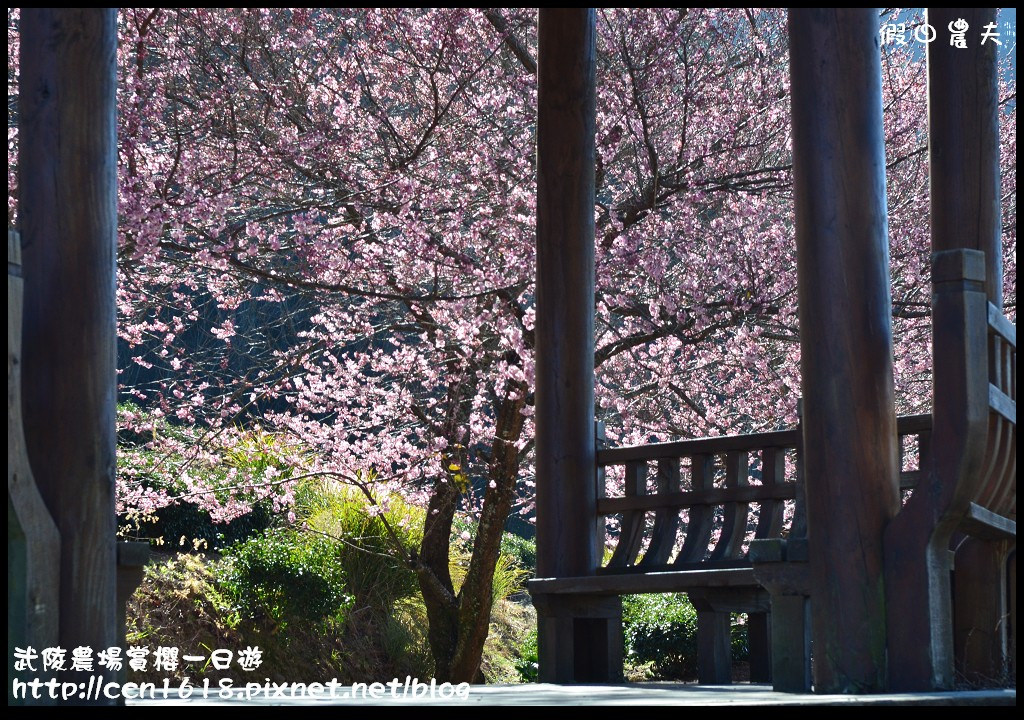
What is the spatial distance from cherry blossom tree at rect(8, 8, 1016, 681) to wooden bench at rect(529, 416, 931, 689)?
2.82 m

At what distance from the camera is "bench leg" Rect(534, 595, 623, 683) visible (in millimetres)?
4312

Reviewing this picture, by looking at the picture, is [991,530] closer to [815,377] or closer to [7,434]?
[815,377]

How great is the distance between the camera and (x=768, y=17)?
26.6ft

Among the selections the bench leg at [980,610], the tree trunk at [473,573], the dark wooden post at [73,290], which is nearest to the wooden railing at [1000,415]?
the bench leg at [980,610]

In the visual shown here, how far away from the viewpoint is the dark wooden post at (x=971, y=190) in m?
3.38

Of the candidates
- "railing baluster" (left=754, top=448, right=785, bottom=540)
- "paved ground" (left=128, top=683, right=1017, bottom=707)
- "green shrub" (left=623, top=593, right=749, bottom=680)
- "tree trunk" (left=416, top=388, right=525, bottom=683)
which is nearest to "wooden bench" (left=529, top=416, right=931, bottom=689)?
"railing baluster" (left=754, top=448, right=785, bottom=540)

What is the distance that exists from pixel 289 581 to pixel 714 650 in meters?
6.98

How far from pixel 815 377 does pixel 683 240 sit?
4.37m

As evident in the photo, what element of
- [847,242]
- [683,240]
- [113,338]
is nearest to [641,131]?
[683,240]

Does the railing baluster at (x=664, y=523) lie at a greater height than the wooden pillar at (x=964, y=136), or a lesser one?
lesser

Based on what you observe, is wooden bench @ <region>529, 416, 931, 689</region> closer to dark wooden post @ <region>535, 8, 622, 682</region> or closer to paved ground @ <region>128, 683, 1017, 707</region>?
dark wooden post @ <region>535, 8, 622, 682</region>

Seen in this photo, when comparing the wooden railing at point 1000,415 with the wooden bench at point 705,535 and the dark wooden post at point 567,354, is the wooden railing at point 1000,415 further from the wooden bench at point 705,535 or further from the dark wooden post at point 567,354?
the dark wooden post at point 567,354

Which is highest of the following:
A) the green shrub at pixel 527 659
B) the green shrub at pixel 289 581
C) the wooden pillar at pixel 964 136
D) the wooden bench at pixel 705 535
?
the wooden pillar at pixel 964 136

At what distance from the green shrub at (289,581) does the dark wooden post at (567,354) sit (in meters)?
6.38
